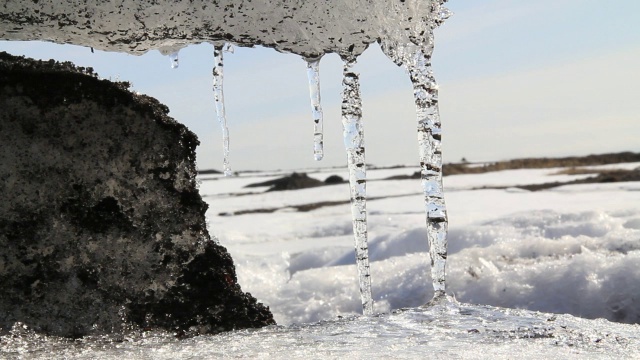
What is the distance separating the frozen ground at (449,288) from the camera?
209cm

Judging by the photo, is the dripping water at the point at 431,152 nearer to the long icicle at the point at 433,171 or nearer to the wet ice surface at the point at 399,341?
the long icicle at the point at 433,171

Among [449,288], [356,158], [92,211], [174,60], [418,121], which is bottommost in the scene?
[449,288]

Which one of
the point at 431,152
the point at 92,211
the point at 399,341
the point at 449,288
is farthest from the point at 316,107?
the point at 449,288

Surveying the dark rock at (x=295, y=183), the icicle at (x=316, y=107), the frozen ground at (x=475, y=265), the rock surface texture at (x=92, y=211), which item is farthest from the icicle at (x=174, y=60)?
the dark rock at (x=295, y=183)

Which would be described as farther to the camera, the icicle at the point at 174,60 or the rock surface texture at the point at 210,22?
the icicle at the point at 174,60

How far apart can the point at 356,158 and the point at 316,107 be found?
31cm

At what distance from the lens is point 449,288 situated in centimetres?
449

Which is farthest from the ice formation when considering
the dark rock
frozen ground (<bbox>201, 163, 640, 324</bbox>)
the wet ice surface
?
the dark rock

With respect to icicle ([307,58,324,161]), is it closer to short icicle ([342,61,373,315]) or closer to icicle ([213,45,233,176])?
short icicle ([342,61,373,315])

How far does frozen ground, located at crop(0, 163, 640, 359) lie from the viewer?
2.09 metres

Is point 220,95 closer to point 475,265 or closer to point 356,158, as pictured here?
point 356,158

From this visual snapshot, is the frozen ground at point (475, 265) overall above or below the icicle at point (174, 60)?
below

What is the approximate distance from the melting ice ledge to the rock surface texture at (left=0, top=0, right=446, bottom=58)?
0.10 m

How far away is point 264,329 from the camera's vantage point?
249 centimetres
